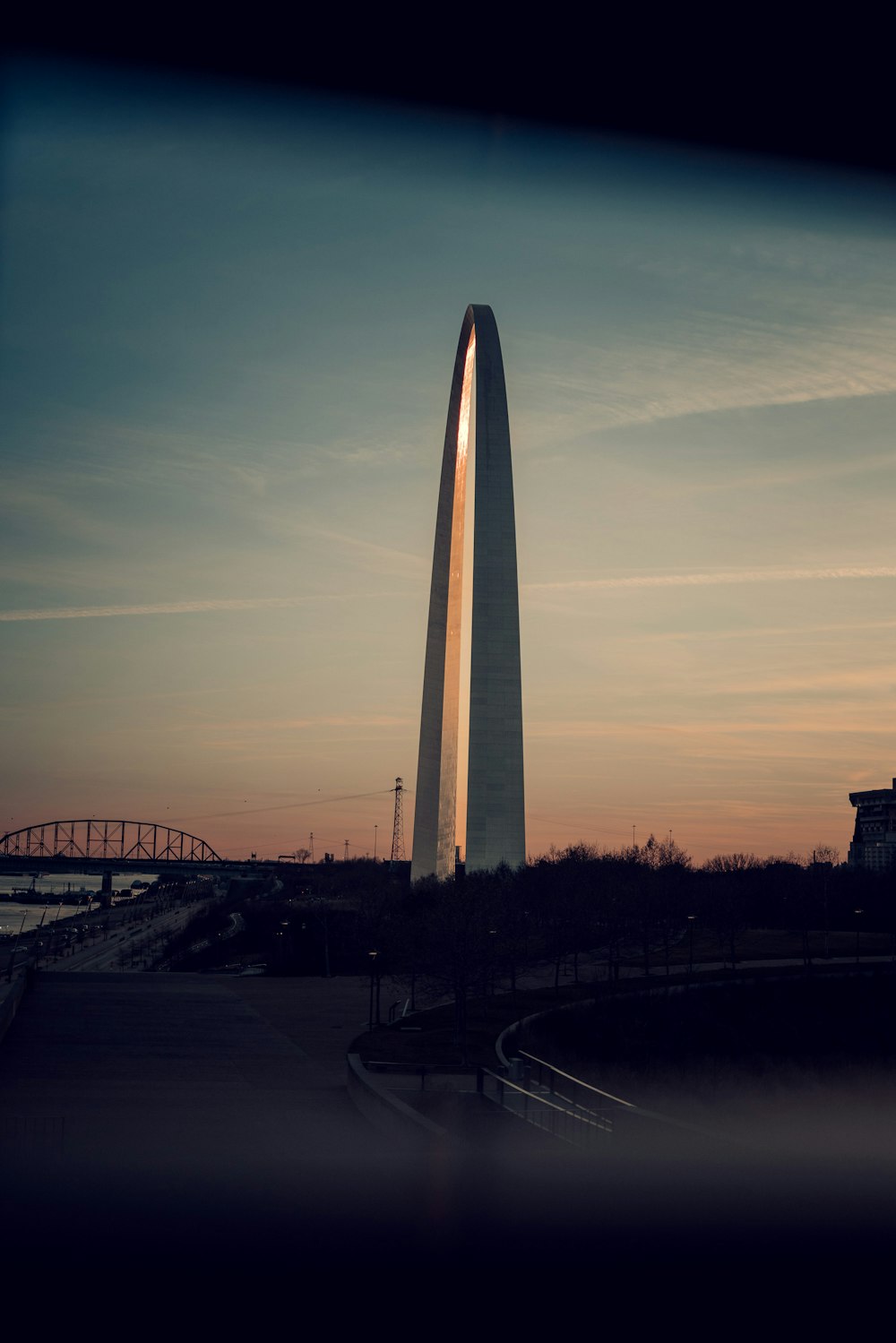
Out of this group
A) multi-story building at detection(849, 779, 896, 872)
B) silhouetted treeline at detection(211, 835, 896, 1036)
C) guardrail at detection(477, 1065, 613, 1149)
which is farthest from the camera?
multi-story building at detection(849, 779, 896, 872)

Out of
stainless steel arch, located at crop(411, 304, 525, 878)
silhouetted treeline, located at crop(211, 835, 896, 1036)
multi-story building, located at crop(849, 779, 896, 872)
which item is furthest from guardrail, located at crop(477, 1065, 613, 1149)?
multi-story building, located at crop(849, 779, 896, 872)

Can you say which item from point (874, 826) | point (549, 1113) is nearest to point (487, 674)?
point (549, 1113)

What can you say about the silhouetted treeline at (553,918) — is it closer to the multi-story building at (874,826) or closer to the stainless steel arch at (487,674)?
the stainless steel arch at (487,674)

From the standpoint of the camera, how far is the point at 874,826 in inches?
6826

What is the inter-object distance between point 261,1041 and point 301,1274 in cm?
1758

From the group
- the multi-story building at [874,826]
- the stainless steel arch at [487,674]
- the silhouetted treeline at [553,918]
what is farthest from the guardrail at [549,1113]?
the multi-story building at [874,826]

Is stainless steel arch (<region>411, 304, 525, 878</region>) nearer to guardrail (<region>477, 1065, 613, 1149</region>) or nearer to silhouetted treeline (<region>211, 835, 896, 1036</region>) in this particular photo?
silhouetted treeline (<region>211, 835, 896, 1036</region>)

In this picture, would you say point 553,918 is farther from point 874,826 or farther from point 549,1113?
point 874,826

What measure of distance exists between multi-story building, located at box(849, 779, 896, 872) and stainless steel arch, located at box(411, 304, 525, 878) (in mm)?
110562

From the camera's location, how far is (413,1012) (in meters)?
30.1

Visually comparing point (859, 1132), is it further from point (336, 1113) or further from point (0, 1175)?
point (0, 1175)

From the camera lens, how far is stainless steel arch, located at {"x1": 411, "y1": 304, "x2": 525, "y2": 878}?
49.9 metres

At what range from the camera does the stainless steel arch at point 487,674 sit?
49.9m

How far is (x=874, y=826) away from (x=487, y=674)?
13763cm
